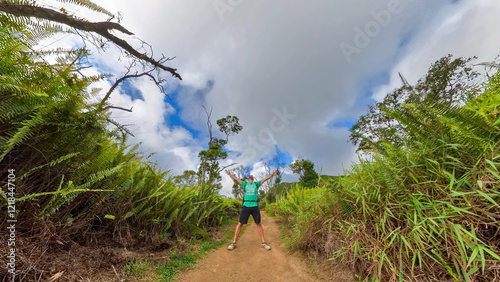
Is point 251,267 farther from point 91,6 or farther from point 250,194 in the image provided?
point 91,6

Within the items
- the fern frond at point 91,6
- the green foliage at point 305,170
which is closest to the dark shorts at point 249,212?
the fern frond at point 91,6

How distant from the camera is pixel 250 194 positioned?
530cm

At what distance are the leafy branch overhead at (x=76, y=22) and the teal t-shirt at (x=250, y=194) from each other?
3556 millimetres

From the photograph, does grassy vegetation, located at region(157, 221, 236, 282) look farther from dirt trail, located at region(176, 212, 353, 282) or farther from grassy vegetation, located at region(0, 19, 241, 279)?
grassy vegetation, located at region(0, 19, 241, 279)

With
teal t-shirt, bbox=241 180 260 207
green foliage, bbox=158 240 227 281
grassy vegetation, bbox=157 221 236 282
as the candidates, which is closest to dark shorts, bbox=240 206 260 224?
teal t-shirt, bbox=241 180 260 207

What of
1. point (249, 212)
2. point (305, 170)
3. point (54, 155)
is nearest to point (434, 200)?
point (54, 155)

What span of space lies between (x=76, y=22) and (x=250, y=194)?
494 cm

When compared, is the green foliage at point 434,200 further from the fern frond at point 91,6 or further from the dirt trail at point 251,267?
the fern frond at point 91,6

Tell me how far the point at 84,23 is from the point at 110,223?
3.04m

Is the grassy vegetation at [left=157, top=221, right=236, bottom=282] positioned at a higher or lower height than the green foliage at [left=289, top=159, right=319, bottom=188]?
lower

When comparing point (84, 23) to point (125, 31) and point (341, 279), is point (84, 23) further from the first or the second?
point (341, 279)

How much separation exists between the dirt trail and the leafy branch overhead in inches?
154

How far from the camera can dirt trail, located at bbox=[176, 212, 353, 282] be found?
2.85 meters

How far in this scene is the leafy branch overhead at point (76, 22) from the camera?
2170 mm
